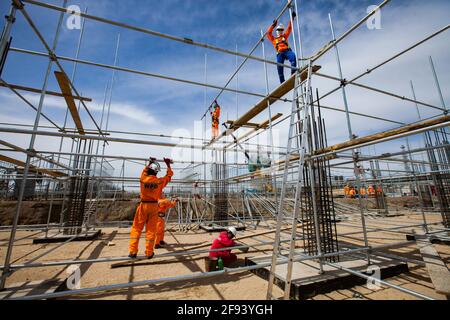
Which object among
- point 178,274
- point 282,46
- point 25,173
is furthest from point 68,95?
point 282,46

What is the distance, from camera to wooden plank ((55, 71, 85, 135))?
4.90m

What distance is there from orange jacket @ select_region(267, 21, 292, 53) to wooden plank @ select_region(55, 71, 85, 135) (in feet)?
18.5

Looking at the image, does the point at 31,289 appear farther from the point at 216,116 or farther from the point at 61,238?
the point at 216,116

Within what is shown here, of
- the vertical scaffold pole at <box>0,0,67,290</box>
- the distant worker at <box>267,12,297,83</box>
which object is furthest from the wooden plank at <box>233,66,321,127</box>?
the vertical scaffold pole at <box>0,0,67,290</box>

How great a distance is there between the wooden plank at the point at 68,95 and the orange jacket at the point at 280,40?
18.5 ft

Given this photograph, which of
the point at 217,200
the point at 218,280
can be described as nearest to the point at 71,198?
the point at 217,200

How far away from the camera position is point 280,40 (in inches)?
230

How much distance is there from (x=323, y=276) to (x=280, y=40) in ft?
20.0

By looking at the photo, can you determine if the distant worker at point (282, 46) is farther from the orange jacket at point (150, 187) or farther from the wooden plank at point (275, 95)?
the orange jacket at point (150, 187)

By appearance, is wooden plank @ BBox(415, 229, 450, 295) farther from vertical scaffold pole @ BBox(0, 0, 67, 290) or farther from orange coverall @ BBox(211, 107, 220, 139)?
orange coverall @ BBox(211, 107, 220, 139)
